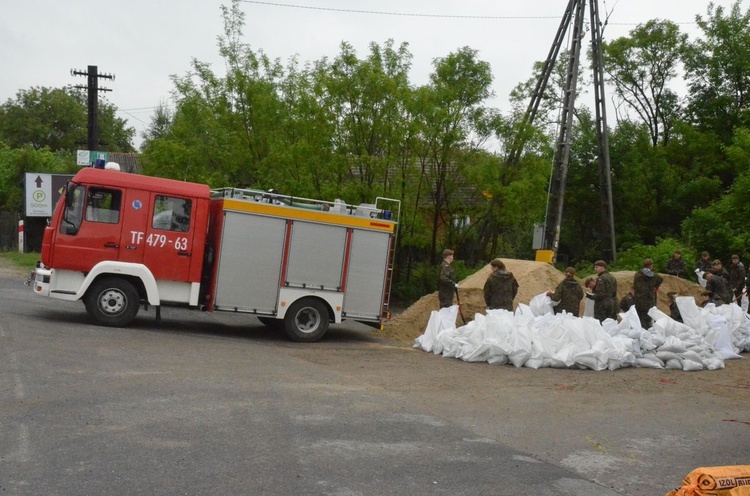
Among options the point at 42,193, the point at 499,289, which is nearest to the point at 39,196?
the point at 42,193

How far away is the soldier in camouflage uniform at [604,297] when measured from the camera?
1475cm

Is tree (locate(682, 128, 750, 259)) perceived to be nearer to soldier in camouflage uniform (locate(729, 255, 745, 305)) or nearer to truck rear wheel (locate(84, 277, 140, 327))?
soldier in camouflage uniform (locate(729, 255, 745, 305))

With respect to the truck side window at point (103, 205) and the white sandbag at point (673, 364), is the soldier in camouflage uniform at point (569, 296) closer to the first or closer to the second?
the white sandbag at point (673, 364)

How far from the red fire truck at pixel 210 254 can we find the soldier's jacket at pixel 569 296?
3.18 metres

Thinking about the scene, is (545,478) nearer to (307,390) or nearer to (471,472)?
(471,472)

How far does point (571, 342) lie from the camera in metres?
13.0

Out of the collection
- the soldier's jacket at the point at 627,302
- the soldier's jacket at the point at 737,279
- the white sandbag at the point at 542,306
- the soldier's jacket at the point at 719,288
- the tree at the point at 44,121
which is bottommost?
the white sandbag at the point at 542,306

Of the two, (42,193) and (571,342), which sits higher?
(42,193)

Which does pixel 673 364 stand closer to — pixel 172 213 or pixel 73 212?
pixel 172 213

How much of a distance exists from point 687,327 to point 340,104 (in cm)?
1189

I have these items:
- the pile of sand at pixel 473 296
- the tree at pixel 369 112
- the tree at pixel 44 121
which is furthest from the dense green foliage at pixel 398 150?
the tree at pixel 44 121

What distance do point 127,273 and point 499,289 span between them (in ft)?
21.6

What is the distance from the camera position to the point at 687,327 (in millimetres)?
14023

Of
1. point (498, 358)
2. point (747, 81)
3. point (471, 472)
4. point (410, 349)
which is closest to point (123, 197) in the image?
point (410, 349)
